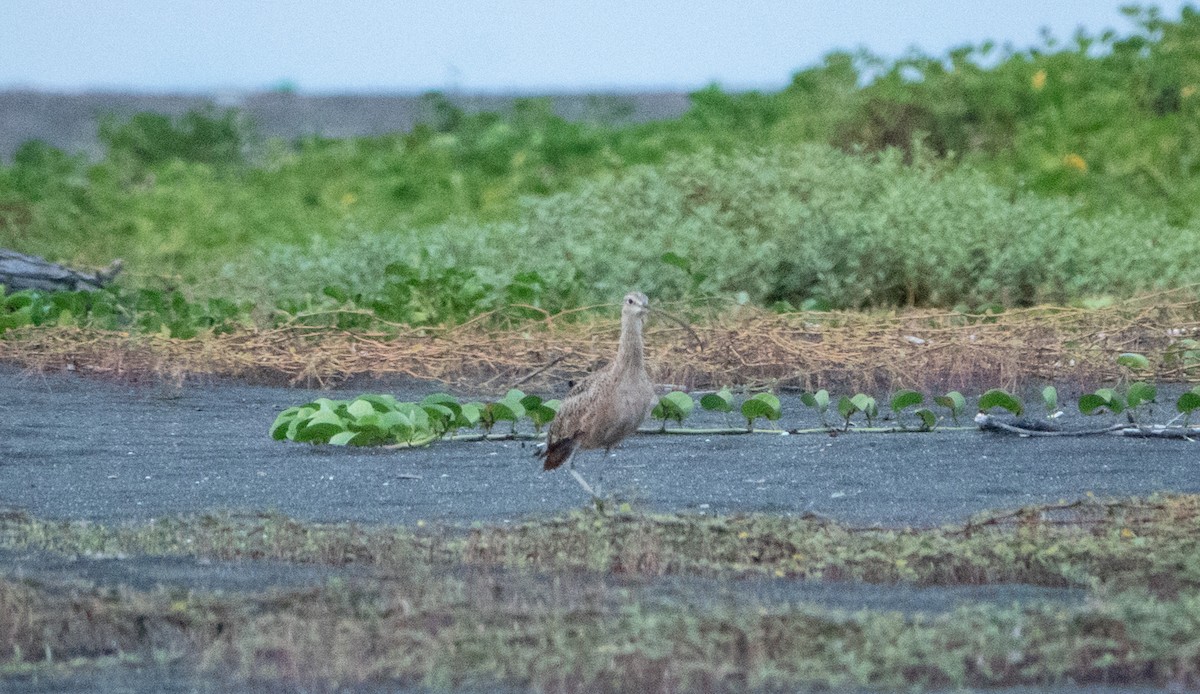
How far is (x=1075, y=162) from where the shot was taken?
1484 cm

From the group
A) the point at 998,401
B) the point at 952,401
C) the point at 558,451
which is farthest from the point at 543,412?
the point at 998,401

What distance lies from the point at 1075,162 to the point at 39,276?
8880mm

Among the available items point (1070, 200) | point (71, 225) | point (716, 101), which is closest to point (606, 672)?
point (1070, 200)

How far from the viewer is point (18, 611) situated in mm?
3953

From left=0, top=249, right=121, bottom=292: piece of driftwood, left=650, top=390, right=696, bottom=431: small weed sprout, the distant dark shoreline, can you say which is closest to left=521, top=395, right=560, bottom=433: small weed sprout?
left=650, top=390, right=696, bottom=431: small weed sprout

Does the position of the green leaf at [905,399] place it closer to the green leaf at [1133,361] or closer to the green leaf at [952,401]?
the green leaf at [952,401]

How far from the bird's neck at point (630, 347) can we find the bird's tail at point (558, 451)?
313 mm

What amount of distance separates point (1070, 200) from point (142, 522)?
35.4 ft

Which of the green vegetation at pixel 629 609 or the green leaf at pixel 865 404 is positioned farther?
the green leaf at pixel 865 404

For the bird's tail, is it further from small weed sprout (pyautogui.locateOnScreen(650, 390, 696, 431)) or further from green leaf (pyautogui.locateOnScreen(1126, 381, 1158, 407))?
green leaf (pyautogui.locateOnScreen(1126, 381, 1158, 407))

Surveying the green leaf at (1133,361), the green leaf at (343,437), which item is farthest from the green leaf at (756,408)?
the green leaf at (1133,361)

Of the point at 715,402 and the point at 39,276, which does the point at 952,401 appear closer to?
the point at 715,402

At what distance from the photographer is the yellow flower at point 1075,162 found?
14805 millimetres

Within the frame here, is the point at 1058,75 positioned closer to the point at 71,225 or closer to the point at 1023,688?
the point at 71,225
